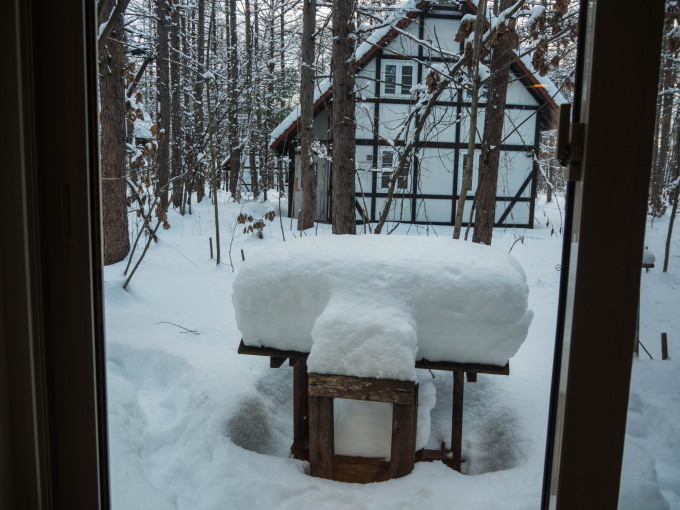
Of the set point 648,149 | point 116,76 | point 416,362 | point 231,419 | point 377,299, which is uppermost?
point 116,76

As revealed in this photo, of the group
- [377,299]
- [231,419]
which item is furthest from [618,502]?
[231,419]

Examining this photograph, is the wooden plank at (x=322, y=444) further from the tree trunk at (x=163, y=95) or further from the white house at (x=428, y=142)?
the white house at (x=428, y=142)

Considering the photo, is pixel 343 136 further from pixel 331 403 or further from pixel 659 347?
pixel 659 347

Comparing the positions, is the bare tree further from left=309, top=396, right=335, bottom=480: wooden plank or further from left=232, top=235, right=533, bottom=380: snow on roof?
left=309, top=396, right=335, bottom=480: wooden plank

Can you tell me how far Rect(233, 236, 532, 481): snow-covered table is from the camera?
7.64ft

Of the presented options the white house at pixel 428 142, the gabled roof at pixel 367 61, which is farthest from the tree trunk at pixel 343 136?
the white house at pixel 428 142

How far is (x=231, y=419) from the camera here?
311cm

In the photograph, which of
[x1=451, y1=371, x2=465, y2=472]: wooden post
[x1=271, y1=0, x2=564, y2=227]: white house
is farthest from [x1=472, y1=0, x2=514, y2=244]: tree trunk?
[x1=271, y1=0, x2=564, y2=227]: white house

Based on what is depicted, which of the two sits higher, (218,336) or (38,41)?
(38,41)

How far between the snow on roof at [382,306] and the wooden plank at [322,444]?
32 cm

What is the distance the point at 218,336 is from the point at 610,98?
4.20m

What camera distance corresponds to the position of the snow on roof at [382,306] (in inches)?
91.4

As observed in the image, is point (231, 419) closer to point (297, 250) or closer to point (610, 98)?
point (297, 250)

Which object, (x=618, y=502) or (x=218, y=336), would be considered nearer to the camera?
(x=618, y=502)
